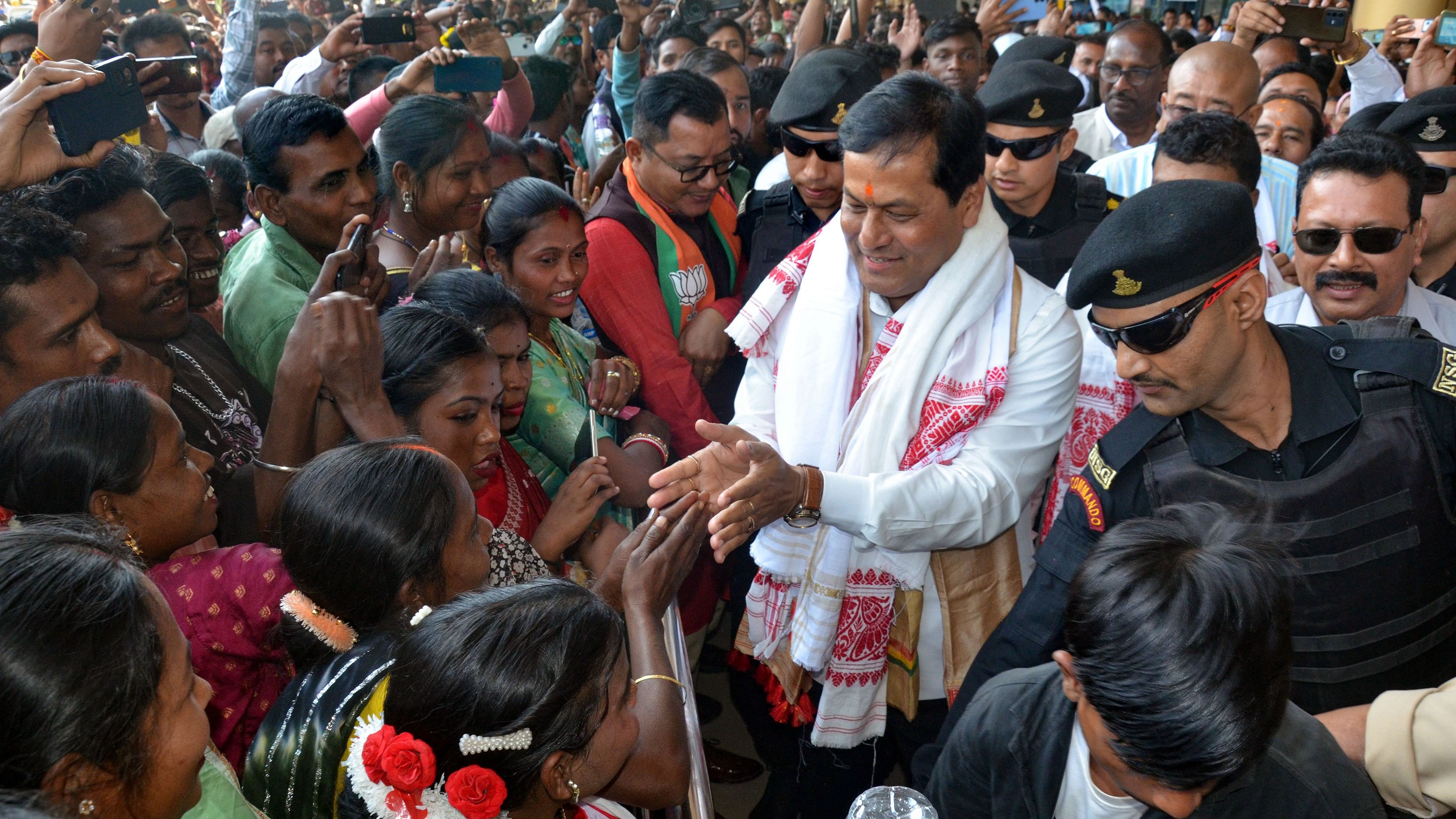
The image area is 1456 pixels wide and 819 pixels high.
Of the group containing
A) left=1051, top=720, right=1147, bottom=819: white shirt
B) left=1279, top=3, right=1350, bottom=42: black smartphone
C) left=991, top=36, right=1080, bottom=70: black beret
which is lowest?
left=991, top=36, right=1080, bottom=70: black beret

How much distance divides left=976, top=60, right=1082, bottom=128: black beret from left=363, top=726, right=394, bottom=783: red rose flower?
2.97 meters

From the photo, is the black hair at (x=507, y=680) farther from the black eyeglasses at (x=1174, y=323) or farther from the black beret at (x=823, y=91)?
the black beret at (x=823, y=91)

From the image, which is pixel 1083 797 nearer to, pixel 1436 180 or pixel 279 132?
pixel 1436 180

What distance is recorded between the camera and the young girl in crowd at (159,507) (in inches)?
66.0

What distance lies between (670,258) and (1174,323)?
1796 mm

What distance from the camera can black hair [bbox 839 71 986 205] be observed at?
2377 millimetres

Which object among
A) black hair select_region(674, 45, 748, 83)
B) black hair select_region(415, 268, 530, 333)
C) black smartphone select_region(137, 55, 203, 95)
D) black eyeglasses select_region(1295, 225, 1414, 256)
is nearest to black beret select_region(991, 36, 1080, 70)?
black hair select_region(674, 45, 748, 83)

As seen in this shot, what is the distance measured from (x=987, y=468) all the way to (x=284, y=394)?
5.46 feet

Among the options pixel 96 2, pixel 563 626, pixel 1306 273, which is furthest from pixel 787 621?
pixel 96 2

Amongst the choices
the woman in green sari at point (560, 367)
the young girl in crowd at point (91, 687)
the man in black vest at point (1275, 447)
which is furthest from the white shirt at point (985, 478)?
the young girl in crowd at point (91, 687)

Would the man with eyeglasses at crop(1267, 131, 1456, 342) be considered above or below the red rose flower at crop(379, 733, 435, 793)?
below

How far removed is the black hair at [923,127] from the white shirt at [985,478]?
352 mm

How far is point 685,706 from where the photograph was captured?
2.13 metres

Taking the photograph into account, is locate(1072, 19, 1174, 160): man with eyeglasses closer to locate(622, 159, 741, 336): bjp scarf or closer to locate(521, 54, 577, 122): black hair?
locate(622, 159, 741, 336): bjp scarf
